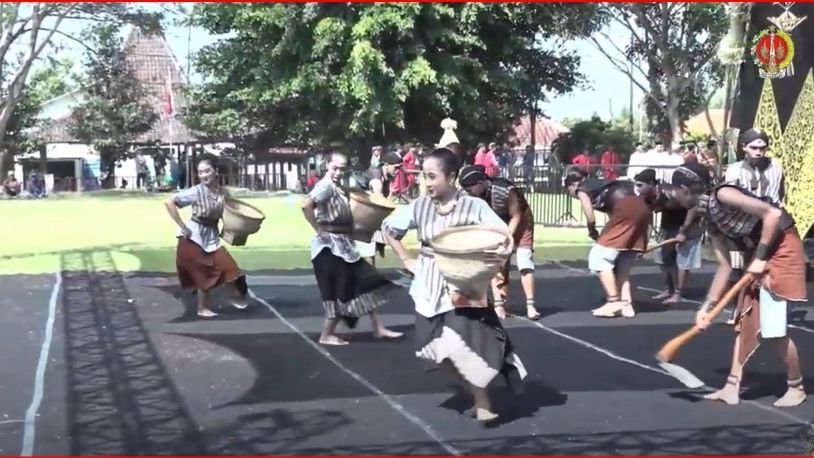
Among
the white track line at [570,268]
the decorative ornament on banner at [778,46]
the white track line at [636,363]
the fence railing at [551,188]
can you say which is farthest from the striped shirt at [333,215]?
the fence railing at [551,188]

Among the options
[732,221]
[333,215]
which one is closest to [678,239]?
[333,215]

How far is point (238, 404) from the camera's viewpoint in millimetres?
7000

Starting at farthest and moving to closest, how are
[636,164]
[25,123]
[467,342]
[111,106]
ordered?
[25,123]
[111,106]
[636,164]
[467,342]

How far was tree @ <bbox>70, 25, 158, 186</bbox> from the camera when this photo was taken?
4931 cm

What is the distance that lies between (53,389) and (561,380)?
341cm

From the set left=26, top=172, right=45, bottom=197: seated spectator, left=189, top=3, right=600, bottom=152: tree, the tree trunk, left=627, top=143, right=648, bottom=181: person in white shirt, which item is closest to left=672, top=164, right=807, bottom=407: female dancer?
left=627, top=143, right=648, bottom=181: person in white shirt

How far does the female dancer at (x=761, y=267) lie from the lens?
6402mm

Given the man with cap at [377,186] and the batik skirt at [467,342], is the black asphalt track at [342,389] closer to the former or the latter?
the batik skirt at [467,342]

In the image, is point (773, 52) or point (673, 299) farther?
point (773, 52)

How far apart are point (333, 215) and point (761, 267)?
3584 millimetres

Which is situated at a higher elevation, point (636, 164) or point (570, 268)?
point (636, 164)

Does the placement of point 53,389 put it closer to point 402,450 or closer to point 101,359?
point 101,359

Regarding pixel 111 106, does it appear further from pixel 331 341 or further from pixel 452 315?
pixel 452 315

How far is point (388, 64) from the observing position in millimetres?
35062
